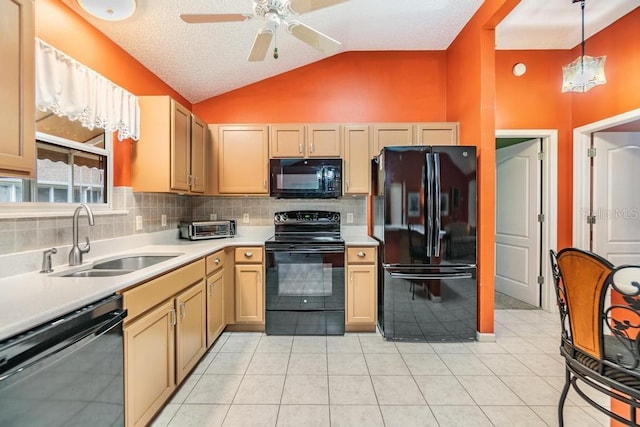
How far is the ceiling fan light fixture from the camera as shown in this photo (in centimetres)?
178

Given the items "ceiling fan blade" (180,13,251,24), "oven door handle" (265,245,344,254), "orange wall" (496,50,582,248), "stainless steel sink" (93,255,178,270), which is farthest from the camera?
"orange wall" (496,50,582,248)

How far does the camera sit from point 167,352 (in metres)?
1.69

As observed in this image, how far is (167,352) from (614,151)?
4633mm

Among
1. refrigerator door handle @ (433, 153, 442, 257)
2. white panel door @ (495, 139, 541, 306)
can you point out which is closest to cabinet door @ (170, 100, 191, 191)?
refrigerator door handle @ (433, 153, 442, 257)

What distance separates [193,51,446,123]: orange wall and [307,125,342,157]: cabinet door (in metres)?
0.43

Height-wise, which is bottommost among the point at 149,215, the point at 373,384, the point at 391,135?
the point at 373,384

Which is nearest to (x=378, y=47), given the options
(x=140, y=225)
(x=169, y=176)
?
(x=169, y=176)

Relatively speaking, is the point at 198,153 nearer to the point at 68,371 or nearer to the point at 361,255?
the point at 361,255

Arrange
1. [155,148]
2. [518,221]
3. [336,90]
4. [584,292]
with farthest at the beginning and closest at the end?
1. [518,221]
2. [336,90]
3. [155,148]
4. [584,292]

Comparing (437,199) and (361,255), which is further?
(361,255)

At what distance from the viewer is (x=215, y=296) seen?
244 centimetres

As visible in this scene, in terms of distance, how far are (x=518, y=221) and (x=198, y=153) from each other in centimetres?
402

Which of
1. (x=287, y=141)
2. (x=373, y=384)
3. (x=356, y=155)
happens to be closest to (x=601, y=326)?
(x=373, y=384)

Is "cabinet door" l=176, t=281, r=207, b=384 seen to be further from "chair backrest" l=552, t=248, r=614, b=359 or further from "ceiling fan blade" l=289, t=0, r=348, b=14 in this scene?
"chair backrest" l=552, t=248, r=614, b=359
